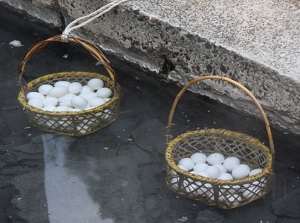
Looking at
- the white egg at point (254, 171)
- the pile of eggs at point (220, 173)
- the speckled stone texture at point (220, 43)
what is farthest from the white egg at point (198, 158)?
the speckled stone texture at point (220, 43)

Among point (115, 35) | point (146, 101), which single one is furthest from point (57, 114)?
point (115, 35)

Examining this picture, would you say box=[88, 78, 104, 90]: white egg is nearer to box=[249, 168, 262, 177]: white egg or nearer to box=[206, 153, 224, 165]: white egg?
box=[206, 153, 224, 165]: white egg

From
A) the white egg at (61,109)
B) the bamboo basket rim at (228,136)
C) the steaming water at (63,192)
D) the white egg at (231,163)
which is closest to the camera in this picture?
the bamboo basket rim at (228,136)

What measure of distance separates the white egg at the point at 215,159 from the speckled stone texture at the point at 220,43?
356mm

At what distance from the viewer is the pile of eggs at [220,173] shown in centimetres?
244

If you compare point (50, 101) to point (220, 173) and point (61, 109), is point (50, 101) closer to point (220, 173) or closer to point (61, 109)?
point (61, 109)

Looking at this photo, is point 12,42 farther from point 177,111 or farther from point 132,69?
point 177,111

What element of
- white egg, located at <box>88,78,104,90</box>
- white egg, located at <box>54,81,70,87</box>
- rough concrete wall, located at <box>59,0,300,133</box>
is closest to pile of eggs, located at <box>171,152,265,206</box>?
rough concrete wall, located at <box>59,0,300,133</box>

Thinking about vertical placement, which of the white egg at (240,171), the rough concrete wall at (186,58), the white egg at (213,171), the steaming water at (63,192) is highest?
the rough concrete wall at (186,58)

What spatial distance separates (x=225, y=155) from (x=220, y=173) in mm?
176

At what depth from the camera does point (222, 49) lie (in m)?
2.89

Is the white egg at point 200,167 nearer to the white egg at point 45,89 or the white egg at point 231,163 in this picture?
the white egg at point 231,163

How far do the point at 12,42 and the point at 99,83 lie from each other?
86 centimetres

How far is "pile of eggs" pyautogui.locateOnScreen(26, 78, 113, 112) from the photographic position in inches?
115
